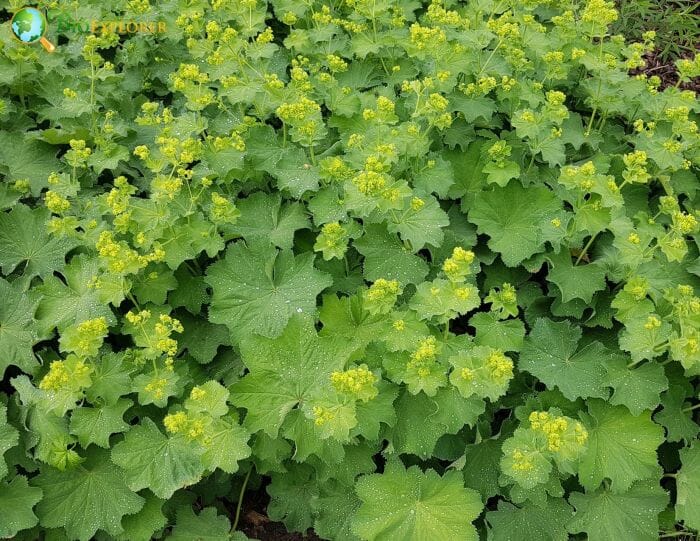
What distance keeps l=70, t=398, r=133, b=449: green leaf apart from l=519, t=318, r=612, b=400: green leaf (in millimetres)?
1941

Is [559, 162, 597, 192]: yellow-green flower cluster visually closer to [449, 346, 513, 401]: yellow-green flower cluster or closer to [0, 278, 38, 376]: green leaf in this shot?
[449, 346, 513, 401]: yellow-green flower cluster

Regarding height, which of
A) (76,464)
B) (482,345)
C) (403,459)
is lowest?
(403,459)

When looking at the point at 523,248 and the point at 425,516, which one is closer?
the point at 425,516

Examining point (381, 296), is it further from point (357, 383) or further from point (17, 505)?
point (17, 505)

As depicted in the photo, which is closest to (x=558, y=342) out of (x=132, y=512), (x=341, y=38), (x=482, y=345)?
(x=482, y=345)

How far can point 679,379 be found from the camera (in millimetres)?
3352

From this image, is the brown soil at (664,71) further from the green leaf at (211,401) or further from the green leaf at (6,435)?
the green leaf at (6,435)

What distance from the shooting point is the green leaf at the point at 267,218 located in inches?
143

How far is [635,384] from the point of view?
3111 mm

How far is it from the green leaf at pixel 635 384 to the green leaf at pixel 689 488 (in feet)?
1.21

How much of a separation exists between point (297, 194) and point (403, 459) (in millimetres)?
1509

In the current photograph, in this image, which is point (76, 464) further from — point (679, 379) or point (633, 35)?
point (633, 35)

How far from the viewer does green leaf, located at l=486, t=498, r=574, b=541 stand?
3.16 metres

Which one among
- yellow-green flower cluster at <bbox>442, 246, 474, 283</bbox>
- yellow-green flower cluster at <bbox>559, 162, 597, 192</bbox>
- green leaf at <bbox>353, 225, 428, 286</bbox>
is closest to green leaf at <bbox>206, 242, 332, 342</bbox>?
green leaf at <bbox>353, 225, 428, 286</bbox>
